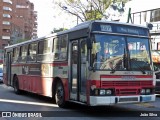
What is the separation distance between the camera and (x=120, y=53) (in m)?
12.2

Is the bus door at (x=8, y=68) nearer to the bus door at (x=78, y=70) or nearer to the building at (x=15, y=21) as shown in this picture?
the bus door at (x=78, y=70)

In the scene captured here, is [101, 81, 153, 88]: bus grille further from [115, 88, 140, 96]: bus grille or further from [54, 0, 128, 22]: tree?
[54, 0, 128, 22]: tree

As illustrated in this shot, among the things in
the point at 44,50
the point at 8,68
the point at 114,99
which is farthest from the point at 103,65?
the point at 8,68

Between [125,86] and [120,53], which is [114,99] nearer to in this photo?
[125,86]

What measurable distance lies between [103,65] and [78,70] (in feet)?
4.20

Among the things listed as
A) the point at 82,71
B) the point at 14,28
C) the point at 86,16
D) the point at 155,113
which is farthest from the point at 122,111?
the point at 14,28

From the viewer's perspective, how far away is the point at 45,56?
1605 centimetres

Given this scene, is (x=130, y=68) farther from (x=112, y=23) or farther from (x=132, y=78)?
(x=112, y=23)

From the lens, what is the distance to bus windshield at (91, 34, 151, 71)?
11859 mm

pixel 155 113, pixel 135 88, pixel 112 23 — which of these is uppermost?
pixel 112 23

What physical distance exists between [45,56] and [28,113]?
3.98 metres

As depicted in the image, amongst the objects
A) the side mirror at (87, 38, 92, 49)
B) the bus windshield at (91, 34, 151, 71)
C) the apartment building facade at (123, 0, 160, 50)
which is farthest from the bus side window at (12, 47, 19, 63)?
the apartment building facade at (123, 0, 160, 50)

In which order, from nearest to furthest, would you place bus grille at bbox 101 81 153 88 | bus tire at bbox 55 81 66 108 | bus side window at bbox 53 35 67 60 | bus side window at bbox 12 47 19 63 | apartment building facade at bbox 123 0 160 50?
A: bus grille at bbox 101 81 153 88
bus tire at bbox 55 81 66 108
bus side window at bbox 53 35 67 60
bus side window at bbox 12 47 19 63
apartment building facade at bbox 123 0 160 50

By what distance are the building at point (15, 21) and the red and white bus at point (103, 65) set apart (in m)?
88.5
